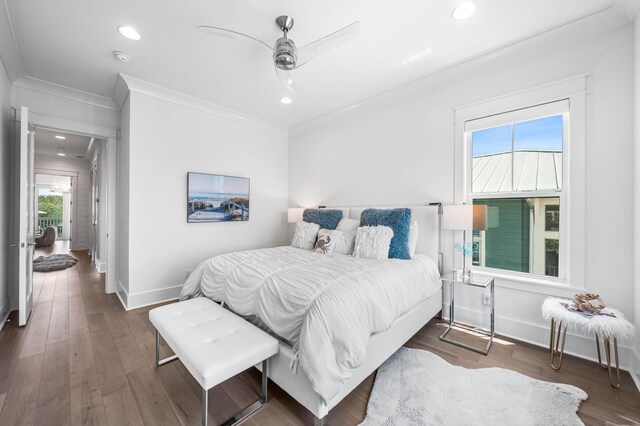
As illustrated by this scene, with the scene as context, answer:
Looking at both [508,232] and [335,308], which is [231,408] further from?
[508,232]

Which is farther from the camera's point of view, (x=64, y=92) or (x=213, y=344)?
(x=64, y=92)

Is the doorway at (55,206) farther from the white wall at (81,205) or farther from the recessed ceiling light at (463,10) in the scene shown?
the recessed ceiling light at (463,10)

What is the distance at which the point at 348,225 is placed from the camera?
3.58 metres

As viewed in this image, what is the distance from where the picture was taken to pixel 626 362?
80.0 inches

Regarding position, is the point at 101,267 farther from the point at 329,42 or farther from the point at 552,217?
the point at 552,217

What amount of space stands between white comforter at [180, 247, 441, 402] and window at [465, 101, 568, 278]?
81 centimetres

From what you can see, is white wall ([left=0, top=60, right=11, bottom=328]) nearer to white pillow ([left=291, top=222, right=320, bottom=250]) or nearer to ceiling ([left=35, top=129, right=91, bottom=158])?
ceiling ([left=35, top=129, right=91, bottom=158])

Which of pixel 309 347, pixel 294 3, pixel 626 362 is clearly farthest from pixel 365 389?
pixel 294 3

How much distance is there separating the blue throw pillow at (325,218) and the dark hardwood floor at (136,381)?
5.83 ft

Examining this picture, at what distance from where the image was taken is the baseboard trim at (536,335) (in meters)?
2.05

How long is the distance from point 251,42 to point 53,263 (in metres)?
6.65

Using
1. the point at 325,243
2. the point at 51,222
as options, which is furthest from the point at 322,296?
the point at 51,222

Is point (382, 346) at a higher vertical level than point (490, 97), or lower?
lower

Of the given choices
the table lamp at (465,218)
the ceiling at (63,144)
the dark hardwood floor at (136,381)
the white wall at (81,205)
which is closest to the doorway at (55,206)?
the white wall at (81,205)
